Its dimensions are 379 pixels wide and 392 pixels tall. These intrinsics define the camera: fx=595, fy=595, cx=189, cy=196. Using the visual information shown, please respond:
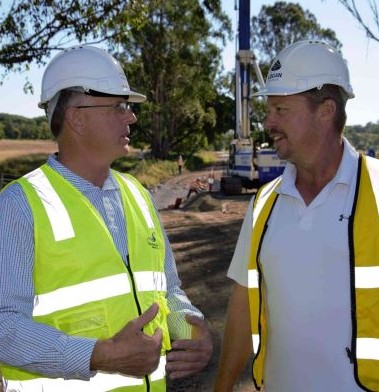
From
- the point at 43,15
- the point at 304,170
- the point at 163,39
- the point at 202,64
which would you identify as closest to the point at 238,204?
the point at 43,15

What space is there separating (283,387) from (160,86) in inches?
1500

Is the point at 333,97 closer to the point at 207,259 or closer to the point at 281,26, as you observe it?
the point at 207,259

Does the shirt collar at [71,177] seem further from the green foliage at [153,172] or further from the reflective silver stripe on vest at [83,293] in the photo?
the green foliage at [153,172]

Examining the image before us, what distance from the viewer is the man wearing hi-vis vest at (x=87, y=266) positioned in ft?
6.16

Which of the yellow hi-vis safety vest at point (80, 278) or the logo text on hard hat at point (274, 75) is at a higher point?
the logo text on hard hat at point (274, 75)

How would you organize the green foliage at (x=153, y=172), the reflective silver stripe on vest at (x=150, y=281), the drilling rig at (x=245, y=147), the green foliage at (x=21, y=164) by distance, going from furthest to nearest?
the green foliage at (x=21, y=164) < the green foliage at (x=153, y=172) < the drilling rig at (x=245, y=147) < the reflective silver stripe on vest at (x=150, y=281)

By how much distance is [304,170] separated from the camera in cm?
259

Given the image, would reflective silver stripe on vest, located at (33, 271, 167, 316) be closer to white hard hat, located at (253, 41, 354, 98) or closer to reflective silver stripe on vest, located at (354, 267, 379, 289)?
reflective silver stripe on vest, located at (354, 267, 379, 289)

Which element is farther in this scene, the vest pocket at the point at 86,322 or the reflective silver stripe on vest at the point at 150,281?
the reflective silver stripe on vest at the point at 150,281

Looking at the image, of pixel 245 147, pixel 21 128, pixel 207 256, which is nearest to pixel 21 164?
pixel 245 147

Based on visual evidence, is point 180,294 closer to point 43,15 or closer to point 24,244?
point 24,244

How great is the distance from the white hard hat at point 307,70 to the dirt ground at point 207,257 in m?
2.80

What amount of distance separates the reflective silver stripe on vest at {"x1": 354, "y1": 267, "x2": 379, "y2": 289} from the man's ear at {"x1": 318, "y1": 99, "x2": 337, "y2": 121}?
0.69m

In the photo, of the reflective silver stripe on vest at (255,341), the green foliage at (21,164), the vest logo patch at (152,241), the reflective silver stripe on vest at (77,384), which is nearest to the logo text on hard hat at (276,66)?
the vest logo patch at (152,241)
